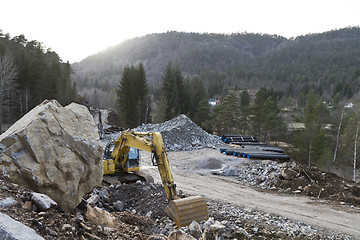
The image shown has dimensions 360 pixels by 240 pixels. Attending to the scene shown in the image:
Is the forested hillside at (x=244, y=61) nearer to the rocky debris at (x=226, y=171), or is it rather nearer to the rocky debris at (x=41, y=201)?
the rocky debris at (x=226, y=171)

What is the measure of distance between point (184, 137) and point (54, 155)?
20.6 meters

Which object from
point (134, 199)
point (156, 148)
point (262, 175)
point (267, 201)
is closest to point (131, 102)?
point (262, 175)

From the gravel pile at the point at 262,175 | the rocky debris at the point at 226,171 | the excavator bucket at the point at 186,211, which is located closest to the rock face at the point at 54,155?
the excavator bucket at the point at 186,211

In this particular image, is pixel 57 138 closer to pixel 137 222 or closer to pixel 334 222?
pixel 137 222

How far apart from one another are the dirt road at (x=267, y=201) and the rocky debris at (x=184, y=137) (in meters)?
6.70

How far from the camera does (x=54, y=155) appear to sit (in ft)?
15.7

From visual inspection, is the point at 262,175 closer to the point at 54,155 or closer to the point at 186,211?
the point at 186,211

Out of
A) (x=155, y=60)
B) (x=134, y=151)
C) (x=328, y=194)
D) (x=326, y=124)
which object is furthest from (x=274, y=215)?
(x=155, y=60)

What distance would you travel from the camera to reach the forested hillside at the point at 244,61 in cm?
10989

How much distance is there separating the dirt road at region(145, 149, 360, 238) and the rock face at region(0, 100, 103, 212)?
23.3ft

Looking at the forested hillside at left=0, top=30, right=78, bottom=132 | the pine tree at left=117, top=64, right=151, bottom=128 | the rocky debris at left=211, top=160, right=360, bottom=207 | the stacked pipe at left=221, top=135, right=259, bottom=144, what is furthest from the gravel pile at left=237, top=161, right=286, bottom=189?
the pine tree at left=117, top=64, right=151, bottom=128

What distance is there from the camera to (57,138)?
4934mm

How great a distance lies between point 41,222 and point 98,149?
76.9 inches

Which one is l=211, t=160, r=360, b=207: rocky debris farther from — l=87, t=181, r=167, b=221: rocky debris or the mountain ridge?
the mountain ridge
